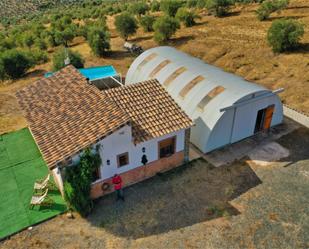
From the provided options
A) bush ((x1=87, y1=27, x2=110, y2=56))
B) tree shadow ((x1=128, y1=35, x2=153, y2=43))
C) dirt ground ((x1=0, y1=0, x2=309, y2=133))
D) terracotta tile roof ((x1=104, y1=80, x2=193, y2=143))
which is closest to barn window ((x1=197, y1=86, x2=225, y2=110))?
terracotta tile roof ((x1=104, y1=80, x2=193, y2=143))

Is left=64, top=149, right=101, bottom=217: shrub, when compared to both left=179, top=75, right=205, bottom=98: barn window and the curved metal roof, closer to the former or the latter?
the curved metal roof

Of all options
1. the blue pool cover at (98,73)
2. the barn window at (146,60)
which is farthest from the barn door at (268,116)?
the blue pool cover at (98,73)

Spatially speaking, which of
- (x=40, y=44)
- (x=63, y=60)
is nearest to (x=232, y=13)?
(x=63, y=60)

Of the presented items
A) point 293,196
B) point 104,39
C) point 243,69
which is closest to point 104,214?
point 293,196

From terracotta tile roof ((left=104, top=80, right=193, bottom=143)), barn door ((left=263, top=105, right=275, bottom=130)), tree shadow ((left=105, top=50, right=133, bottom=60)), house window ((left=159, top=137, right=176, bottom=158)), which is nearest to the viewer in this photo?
terracotta tile roof ((left=104, top=80, right=193, bottom=143))

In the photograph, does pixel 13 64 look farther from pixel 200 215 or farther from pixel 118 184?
pixel 200 215

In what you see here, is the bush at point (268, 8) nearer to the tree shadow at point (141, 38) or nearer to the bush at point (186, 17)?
the bush at point (186, 17)
